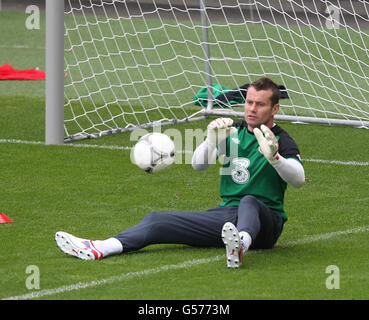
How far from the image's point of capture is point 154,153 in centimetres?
576

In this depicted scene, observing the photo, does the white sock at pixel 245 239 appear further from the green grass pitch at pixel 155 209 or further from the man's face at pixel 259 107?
the man's face at pixel 259 107

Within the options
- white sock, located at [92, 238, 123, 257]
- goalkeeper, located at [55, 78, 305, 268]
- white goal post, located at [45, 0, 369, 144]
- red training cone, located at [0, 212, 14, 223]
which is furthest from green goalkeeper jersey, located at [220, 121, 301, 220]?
white goal post, located at [45, 0, 369, 144]

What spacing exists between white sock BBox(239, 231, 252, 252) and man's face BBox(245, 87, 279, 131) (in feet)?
2.41

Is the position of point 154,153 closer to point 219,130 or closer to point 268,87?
point 219,130

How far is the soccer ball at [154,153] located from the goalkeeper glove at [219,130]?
296 millimetres

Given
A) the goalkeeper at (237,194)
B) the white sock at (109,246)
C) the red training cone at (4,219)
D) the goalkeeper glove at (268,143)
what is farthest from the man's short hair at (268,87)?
the red training cone at (4,219)

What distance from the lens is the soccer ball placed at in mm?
5758

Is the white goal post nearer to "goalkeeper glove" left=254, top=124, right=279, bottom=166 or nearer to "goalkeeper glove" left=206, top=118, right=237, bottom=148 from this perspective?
"goalkeeper glove" left=206, top=118, right=237, bottom=148

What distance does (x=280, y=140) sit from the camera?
573 cm

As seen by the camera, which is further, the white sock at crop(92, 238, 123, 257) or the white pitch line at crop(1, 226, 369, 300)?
the white sock at crop(92, 238, 123, 257)

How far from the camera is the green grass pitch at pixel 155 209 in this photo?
192 inches

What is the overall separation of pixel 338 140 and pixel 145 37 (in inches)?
364
